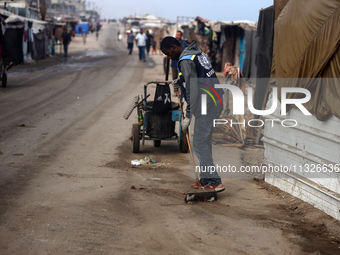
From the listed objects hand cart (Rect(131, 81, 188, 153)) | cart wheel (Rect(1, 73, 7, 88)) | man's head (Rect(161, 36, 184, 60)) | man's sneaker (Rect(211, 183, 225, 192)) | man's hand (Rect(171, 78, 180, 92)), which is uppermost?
man's head (Rect(161, 36, 184, 60))

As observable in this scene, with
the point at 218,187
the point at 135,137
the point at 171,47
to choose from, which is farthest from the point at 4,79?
the point at 218,187

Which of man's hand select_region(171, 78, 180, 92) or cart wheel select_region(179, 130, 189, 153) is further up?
man's hand select_region(171, 78, 180, 92)

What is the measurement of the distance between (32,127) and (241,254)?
25.1 ft

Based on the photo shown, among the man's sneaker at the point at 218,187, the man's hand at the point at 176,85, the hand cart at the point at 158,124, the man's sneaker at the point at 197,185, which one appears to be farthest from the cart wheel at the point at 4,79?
the man's sneaker at the point at 218,187

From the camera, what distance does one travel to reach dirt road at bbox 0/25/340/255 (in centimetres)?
494

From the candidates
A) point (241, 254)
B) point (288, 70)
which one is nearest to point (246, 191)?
point (288, 70)

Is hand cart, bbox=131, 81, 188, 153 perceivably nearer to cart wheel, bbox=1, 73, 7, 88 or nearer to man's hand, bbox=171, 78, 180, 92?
man's hand, bbox=171, 78, 180, 92

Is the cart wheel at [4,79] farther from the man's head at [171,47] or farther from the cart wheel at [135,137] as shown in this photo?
the man's head at [171,47]

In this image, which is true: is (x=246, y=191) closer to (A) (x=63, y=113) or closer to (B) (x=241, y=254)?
(B) (x=241, y=254)

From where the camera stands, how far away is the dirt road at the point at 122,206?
16.2ft

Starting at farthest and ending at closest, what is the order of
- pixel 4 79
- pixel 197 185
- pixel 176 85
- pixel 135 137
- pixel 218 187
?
1. pixel 4 79
2. pixel 135 137
3. pixel 176 85
4. pixel 197 185
5. pixel 218 187

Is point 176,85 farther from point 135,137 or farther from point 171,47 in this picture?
point 135,137

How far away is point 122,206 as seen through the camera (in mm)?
6035

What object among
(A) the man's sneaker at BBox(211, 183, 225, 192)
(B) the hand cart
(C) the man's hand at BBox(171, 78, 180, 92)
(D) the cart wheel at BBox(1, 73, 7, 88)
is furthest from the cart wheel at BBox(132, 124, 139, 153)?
(D) the cart wheel at BBox(1, 73, 7, 88)
